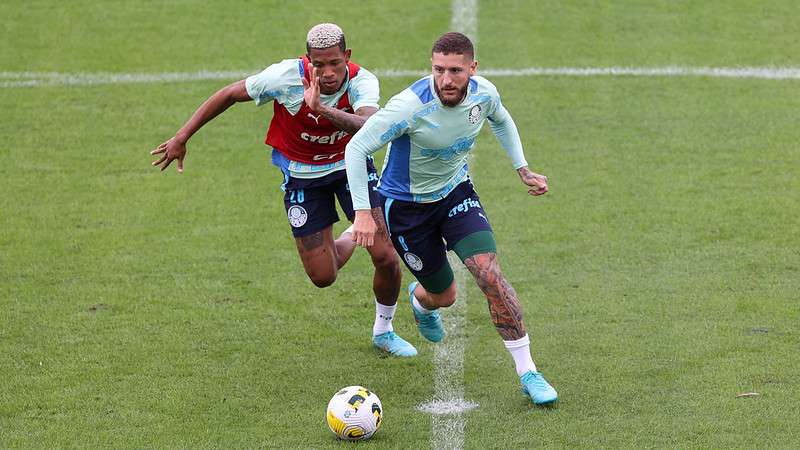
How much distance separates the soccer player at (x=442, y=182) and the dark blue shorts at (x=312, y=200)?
2.34 ft

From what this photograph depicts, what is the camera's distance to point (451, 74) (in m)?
7.10

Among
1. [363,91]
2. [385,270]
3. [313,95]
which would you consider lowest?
[385,270]

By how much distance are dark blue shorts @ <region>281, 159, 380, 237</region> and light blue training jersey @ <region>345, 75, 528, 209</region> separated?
718 mm

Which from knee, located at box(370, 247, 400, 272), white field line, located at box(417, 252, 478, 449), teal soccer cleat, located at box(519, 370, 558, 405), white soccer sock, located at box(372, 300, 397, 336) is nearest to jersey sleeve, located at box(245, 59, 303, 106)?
knee, located at box(370, 247, 400, 272)

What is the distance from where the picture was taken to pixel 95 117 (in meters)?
14.1

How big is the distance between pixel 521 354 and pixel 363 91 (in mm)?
2021

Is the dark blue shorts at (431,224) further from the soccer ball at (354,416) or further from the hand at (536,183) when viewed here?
the soccer ball at (354,416)

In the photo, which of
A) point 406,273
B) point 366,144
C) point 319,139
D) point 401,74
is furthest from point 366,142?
point 401,74

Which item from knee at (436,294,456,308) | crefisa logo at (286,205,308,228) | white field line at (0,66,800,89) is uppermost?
crefisa logo at (286,205,308,228)

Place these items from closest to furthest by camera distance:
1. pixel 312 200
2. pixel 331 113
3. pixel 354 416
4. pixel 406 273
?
1. pixel 354 416
2. pixel 331 113
3. pixel 312 200
4. pixel 406 273

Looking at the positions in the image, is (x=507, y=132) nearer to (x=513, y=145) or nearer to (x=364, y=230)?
(x=513, y=145)

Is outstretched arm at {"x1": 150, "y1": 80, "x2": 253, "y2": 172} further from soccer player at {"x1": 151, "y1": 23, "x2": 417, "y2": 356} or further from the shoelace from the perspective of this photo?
the shoelace

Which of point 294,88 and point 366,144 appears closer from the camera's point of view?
point 366,144

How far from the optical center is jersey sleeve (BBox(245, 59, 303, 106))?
803cm
